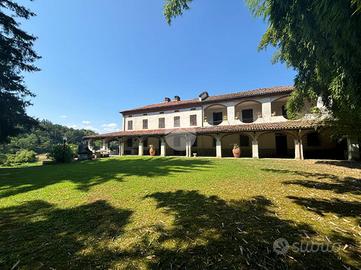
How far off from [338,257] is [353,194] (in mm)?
4191

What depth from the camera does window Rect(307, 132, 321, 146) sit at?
63.4 ft

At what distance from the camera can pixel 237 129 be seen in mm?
18906

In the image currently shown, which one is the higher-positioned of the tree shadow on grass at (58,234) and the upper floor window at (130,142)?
the upper floor window at (130,142)

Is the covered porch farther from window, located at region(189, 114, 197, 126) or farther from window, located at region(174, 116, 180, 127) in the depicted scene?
window, located at region(189, 114, 197, 126)

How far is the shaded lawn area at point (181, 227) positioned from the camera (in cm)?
274

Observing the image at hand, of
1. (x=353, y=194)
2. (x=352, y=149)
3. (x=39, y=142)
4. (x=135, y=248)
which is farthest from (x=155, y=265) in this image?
(x=39, y=142)

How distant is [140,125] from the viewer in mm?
28047

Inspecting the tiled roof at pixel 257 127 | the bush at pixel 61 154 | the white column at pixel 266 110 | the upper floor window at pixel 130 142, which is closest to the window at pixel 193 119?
the tiled roof at pixel 257 127

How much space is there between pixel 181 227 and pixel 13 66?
20.6 meters

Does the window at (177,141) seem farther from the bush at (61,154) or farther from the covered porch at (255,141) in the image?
the bush at (61,154)

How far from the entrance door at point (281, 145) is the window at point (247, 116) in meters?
3.39

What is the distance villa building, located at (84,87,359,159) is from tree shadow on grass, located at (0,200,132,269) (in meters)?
16.0

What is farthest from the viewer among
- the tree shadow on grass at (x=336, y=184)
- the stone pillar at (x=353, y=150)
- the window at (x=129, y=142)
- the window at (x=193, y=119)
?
the window at (x=129, y=142)

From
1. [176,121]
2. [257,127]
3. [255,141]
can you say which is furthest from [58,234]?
[176,121]
